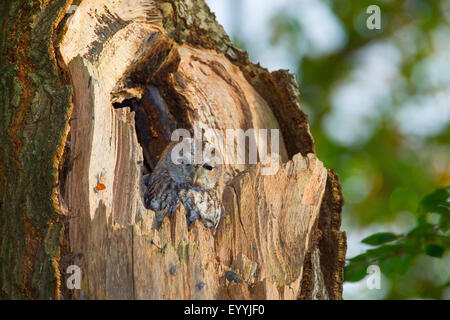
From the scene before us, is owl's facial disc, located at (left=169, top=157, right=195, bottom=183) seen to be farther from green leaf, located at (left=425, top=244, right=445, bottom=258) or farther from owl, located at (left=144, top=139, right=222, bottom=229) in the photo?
green leaf, located at (left=425, top=244, right=445, bottom=258)

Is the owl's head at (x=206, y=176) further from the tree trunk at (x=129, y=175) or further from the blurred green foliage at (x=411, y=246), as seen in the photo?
the blurred green foliage at (x=411, y=246)

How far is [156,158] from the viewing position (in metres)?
2.21

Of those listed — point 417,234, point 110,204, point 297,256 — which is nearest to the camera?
point 110,204

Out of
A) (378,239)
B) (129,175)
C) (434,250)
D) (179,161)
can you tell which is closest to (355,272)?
(378,239)

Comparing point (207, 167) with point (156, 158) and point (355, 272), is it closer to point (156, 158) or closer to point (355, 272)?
point (156, 158)

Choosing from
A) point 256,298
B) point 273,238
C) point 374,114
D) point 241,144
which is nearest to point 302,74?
point 374,114

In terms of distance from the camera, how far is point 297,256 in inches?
66.0

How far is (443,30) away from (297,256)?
147 inches

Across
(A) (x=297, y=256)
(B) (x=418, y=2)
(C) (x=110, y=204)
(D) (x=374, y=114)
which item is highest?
(B) (x=418, y=2)

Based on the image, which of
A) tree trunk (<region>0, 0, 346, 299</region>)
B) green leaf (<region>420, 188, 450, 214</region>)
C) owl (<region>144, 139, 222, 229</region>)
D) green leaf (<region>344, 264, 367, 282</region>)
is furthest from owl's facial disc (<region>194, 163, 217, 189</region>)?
green leaf (<region>420, 188, 450, 214</region>)

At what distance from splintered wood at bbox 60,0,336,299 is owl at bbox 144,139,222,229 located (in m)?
0.12

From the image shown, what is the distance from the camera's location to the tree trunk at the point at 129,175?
138 centimetres

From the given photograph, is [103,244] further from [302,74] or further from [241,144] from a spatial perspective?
[302,74]

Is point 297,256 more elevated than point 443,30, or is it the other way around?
point 443,30
